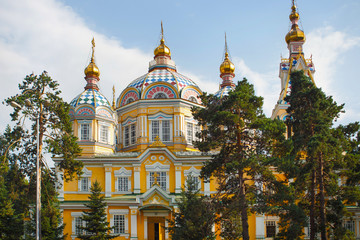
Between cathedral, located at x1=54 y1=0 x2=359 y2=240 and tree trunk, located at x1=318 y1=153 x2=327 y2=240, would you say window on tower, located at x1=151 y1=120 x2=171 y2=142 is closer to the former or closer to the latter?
cathedral, located at x1=54 y1=0 x2=359 y2=240

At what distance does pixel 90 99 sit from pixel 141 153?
6629 millimetres

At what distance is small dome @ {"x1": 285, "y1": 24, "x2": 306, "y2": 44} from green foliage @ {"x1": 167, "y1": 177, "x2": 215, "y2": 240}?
2279cm

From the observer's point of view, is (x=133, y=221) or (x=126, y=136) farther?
(x=126, y=136)

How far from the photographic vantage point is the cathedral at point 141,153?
3234 cm

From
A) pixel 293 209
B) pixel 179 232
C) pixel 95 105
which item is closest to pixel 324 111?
pixel 293 209

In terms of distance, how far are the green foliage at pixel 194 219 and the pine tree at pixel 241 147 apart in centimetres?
72

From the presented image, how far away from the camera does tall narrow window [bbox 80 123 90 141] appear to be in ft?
115

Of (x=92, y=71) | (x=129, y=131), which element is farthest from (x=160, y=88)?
(x=92, y=71)

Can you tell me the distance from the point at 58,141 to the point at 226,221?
966 cm

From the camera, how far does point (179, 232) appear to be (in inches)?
Result: 964

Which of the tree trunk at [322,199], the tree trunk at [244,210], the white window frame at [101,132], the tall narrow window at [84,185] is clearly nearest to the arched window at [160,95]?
the white window frame at [101,132]

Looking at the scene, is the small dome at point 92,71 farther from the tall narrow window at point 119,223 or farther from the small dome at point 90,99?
the tall narrow window at point 119,223

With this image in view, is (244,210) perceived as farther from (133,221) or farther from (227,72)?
(227,72)

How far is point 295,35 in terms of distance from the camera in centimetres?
4334
